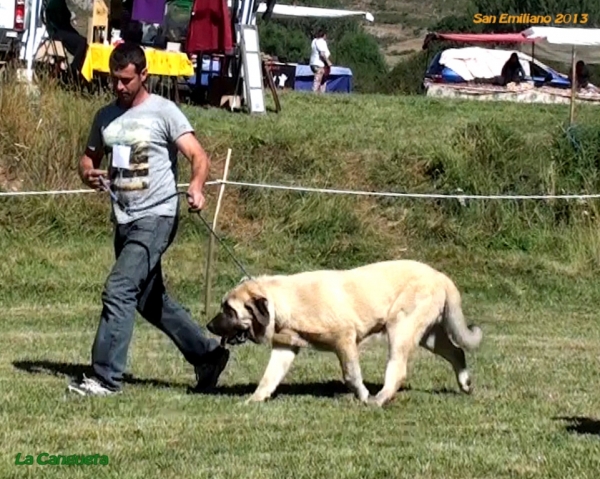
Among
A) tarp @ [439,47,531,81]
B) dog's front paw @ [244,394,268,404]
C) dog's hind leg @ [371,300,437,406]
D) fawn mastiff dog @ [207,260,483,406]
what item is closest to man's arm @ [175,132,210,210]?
fawn mastiff dog @ [207,260,483,406]

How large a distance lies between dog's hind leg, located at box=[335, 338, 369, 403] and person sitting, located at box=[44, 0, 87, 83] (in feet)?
37.0

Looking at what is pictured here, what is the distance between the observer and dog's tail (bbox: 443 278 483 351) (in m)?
7.80

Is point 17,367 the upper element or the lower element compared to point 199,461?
lower

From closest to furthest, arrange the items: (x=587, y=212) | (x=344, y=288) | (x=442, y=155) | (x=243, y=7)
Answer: (x=344, y=288) → (x=587, y=212) → (x=442, y=155) → (x=243, y=7)

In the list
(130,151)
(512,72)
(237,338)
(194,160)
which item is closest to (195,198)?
(194,160)

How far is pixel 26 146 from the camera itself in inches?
618

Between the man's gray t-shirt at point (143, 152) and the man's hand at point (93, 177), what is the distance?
0.10m

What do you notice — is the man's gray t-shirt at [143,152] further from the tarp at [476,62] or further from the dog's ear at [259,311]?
the tarp at [476,62]

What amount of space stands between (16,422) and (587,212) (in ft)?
35.3

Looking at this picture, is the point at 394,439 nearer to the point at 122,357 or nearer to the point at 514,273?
the point at 122,357

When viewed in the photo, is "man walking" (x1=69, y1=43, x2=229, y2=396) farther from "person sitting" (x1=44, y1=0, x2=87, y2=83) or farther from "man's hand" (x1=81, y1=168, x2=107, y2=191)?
"person sitting" (x1=44, y1=0, x2=87, y2=83)

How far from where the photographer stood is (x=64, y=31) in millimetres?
18500

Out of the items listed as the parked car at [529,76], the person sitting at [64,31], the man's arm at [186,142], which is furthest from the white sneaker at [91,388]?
the parked car at [529,76]

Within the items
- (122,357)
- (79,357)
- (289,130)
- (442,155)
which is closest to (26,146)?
(289,130)
